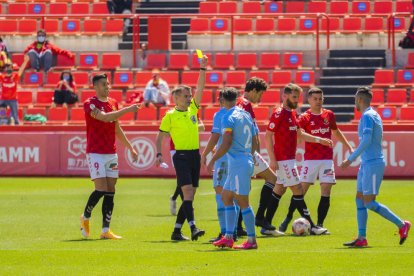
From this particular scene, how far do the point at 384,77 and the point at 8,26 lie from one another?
13181mm

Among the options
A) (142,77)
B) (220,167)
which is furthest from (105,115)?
(142,77)

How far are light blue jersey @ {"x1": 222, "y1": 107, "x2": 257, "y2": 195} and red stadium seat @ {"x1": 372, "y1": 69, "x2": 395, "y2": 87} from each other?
66.7 ft

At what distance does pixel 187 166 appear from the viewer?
53.8 feet

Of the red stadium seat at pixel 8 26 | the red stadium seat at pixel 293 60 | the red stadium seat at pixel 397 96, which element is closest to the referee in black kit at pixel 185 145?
the red stadium seat at pixel 397 96

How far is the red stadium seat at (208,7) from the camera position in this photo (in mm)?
39344

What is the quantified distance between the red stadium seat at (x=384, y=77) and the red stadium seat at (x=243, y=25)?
4.87m

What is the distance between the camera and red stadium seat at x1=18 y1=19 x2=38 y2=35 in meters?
39.2

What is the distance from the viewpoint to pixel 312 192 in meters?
25.4

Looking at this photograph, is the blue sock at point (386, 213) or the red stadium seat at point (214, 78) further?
the red stadium seat at point (214, 78)

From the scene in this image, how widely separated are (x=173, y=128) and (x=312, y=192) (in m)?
9.26

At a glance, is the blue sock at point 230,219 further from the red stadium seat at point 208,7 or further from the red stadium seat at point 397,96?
the red stadium seat at point 208,7

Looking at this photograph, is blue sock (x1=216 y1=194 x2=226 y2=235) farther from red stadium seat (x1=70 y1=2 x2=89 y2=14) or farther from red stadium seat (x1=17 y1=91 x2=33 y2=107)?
red stadium seat (x1=70 y1=2 x2=89 y2=14)

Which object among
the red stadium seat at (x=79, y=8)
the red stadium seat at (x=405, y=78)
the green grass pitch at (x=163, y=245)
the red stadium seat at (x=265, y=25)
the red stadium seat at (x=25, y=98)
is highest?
the red stadium seat at (x=79, y=8)

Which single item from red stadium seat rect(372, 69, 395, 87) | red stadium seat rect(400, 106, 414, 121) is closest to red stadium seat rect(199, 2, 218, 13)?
red stadium seat rect(372, 69, 395, 87)
